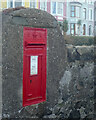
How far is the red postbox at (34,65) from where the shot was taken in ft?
8.96

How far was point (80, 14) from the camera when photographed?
77.3 feet

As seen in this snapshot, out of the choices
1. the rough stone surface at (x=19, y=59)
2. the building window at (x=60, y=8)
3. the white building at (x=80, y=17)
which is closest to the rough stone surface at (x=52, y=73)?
the rough stone surface at (x=19, y=59)

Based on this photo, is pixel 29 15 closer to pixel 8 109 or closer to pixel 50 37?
pixel 50 37

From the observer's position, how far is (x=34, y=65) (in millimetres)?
2836

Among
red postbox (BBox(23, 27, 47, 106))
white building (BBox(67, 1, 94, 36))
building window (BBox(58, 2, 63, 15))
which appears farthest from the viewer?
white building (BBox(67, 1, 94, 36))

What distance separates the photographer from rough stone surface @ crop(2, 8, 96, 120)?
256 cm

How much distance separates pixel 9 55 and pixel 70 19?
20606mm

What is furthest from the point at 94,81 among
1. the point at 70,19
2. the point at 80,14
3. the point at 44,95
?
the point at 80,14

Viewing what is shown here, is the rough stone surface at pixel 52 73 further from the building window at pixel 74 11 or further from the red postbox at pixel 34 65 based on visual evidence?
the building window at pixel 74 11

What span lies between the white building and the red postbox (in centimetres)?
1873

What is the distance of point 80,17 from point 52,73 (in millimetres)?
21352

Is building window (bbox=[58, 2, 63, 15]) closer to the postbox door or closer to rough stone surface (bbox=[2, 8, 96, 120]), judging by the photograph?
rough stone surface (bbox=[2, 8, 96, 120])

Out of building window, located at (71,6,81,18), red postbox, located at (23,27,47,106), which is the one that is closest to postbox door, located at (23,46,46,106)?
red postbox, located at (23,27,47,106)

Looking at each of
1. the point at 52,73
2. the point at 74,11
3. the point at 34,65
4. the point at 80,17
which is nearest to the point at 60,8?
the point at 74,11
